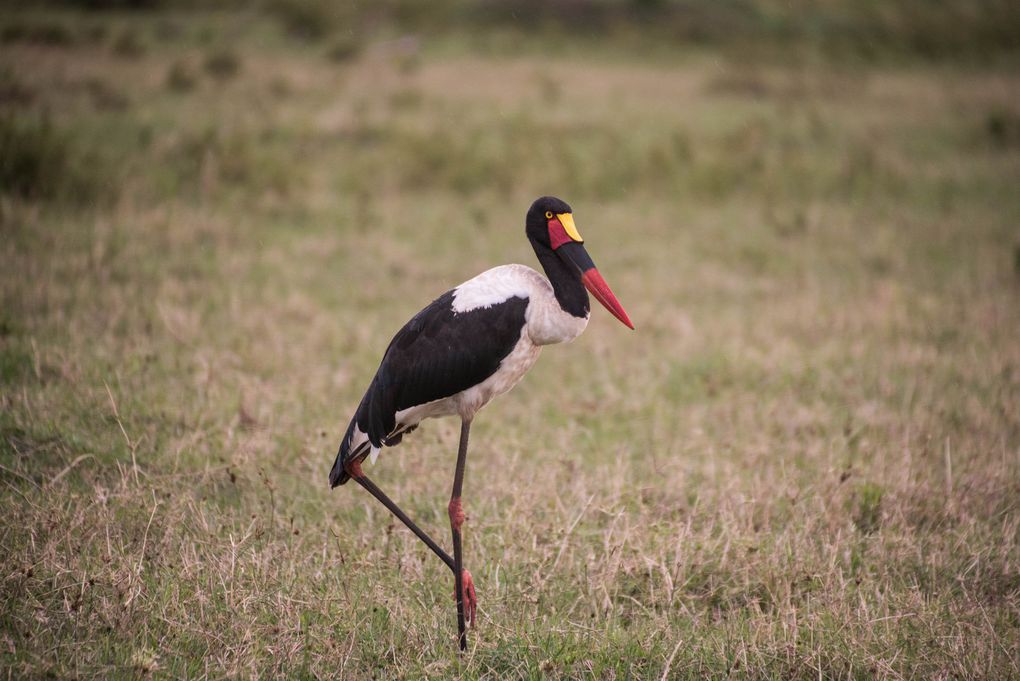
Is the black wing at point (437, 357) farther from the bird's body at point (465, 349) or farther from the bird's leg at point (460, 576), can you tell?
the bird's leg at point (460, 576)

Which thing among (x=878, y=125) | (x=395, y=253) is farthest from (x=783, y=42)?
(x=395, y=253)

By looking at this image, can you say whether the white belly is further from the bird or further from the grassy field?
the grassy field

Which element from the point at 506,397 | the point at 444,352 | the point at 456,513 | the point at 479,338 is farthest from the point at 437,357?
the point at 506,397

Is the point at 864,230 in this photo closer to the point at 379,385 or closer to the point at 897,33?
the point at 379,385

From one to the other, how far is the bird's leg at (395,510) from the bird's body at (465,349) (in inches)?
2.9

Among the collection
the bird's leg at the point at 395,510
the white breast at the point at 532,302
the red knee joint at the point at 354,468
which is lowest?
the bird's leg at the point at 395,510

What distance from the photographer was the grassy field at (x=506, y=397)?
3.47 m

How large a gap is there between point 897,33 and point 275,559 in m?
19.8

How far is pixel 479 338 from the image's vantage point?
11.5 ft

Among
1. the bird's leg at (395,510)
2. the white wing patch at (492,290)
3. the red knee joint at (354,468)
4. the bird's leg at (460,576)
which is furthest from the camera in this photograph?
the red knee joint at (354,468)

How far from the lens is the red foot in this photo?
3473 mm

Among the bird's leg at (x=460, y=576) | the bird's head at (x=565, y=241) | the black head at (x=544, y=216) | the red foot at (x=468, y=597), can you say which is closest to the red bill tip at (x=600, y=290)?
the bird's head at (x=565, y=241)

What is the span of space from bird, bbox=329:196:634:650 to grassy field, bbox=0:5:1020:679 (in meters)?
0.49

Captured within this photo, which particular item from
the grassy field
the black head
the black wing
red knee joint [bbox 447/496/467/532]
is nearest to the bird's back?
the black wing
